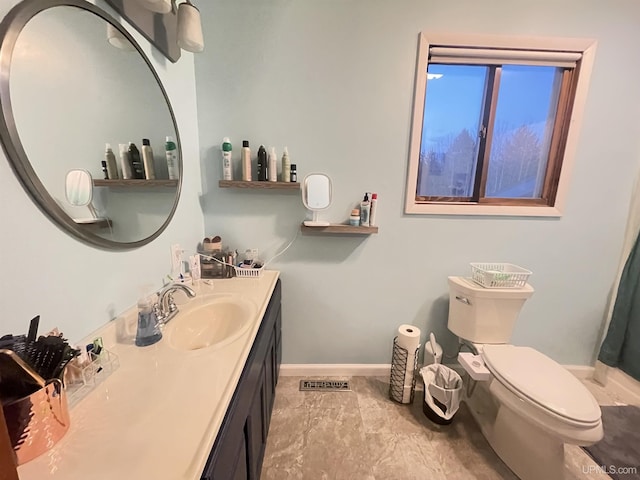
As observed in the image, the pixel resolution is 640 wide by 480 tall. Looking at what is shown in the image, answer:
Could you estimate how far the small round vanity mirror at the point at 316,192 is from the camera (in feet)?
5.38

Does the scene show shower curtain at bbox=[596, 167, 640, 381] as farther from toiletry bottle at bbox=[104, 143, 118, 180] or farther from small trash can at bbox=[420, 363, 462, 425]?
toiletry bottle at bbox=[104, 143, 118, 180]

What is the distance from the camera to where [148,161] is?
1141 mm

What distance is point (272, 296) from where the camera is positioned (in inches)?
56.5

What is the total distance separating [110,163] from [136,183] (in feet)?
0.45

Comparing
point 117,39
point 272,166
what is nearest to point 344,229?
point 272,166

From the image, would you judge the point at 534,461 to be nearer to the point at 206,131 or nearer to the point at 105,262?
the point at 105,262

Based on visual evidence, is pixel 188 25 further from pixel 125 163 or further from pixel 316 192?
pixel 316 192

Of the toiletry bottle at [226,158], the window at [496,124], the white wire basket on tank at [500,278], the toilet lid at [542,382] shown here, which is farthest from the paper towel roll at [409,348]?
the toiletry bottle at [226,158]

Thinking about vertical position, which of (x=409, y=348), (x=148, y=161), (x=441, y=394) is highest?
(x=148, y=161)

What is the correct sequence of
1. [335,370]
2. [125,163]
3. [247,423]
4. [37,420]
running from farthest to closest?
[335,370] → [125,163] → [247,423] → [37,420]

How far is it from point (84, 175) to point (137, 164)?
274mm

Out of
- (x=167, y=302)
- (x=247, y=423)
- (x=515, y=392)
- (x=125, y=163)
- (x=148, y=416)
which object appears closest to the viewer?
(x=148, y=416)

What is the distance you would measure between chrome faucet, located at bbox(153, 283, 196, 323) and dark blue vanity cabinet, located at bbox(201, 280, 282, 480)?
0.35 metres

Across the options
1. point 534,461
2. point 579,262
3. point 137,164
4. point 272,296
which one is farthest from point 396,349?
point 137,164
